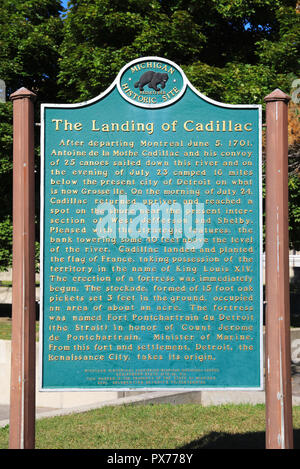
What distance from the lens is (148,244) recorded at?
18.3 feet

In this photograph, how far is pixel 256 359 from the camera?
555 centimetres

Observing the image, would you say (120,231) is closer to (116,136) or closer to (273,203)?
(116,136)

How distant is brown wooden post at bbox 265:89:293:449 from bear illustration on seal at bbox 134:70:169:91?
3.42ft

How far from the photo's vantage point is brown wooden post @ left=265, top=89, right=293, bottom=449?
17.9 feet

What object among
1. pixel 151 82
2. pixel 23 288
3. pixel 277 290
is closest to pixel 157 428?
pixel 277 290

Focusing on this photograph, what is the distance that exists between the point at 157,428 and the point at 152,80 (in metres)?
4.83

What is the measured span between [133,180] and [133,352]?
5.40 ft

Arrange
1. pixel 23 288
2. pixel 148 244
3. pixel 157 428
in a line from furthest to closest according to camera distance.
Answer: pixel 157 428, pixel 148 244, pixel 23 288

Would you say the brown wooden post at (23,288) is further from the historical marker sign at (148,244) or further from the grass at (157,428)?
the grass at (157,428)

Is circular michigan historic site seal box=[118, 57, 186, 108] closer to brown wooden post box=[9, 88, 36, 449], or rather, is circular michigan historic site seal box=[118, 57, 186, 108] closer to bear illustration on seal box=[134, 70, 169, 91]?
bear illustration on seal box=[134, 70, 169, 91]

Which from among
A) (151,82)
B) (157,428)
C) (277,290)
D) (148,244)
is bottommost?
(157,428)

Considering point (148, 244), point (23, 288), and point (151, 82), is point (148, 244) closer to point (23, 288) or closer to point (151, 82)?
point (23, 288)

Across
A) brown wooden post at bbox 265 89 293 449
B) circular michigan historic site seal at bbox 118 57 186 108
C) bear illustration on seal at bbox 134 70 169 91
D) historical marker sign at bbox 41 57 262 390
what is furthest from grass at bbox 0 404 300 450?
bear illustration on seal at bbox 134 70 169 91

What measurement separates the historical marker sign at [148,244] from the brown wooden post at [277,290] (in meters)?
0.13
